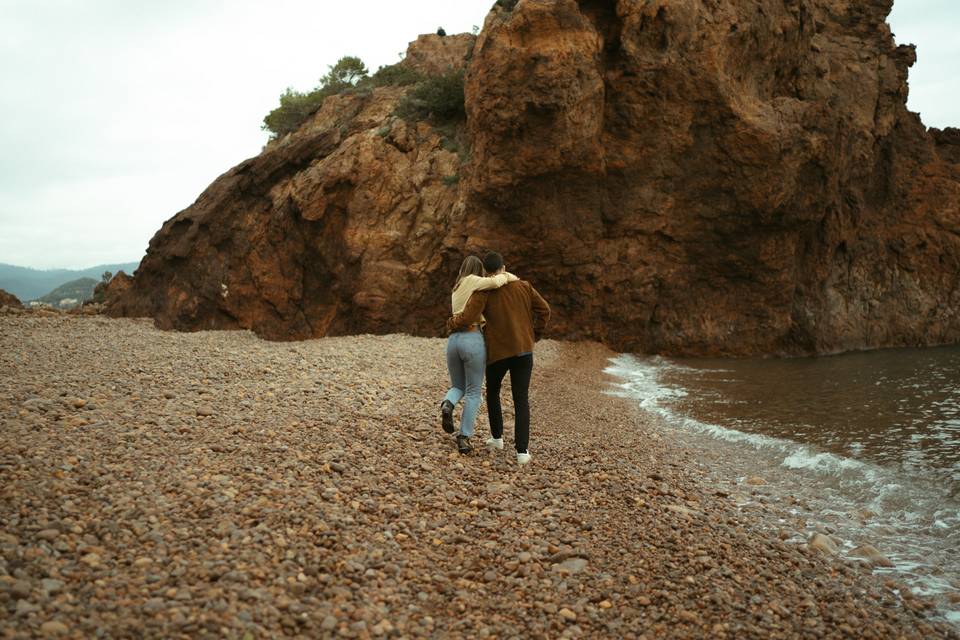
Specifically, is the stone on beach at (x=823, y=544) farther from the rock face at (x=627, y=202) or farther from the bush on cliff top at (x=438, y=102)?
the bush on cliff top at (x=438, y=102)

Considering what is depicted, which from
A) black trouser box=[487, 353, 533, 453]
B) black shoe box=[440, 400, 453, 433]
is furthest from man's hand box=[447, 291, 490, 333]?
black shoe box=[440, 400, 453, 433]

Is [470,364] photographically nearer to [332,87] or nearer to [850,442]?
[850,442]

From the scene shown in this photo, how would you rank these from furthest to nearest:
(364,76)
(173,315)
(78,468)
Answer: (364,76)
(173,315)
(78,468)

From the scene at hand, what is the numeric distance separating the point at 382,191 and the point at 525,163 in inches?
184

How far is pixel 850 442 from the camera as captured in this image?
8.14 m

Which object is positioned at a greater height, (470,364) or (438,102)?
(438,102)

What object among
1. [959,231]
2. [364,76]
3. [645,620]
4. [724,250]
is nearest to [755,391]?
[724,250]

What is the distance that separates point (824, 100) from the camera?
66.6ft

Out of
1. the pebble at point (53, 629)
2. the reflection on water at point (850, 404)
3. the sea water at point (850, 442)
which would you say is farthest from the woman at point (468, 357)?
the reflection on water at point (850, 404)

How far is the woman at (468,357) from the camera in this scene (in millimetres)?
6266

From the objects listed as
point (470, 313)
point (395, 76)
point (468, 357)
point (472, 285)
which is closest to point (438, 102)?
point (395, 76)

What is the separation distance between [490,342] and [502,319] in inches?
10.5

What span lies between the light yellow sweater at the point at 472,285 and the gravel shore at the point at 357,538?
1496mm

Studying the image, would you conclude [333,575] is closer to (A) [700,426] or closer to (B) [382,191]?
(A) [700,426]
